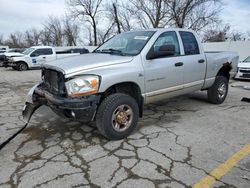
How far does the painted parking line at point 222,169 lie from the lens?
2797mm

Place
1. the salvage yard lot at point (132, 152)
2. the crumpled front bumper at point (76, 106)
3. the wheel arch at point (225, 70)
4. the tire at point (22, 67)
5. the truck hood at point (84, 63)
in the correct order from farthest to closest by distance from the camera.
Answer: the tire at point (22, 67) < the wheel arch at point (225, 70) < the truck hood at point (84, 63) < the crumpled front bumper at point (76, 106) < the salvage yard lot at point (132, 152)

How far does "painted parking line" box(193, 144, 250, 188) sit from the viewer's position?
2.80 meters

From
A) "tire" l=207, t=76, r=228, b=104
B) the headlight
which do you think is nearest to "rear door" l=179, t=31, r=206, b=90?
"tire" l=207, t=76, r=228, b=104

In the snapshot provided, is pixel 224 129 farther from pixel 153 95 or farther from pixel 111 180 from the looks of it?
pixel 111 180

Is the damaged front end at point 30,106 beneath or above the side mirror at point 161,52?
beneath

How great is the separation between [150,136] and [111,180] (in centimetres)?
147

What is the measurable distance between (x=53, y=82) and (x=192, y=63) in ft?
9.49

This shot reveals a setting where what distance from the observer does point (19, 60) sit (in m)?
17.1

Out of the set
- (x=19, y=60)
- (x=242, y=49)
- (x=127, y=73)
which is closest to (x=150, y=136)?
(x=127, y=73)

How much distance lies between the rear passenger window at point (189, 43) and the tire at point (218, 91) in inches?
46.6

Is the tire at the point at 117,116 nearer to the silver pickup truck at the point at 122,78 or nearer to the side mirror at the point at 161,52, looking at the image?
the silver pickup truck at the point at 122,78

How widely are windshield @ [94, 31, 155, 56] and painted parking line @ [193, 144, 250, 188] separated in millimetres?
2247

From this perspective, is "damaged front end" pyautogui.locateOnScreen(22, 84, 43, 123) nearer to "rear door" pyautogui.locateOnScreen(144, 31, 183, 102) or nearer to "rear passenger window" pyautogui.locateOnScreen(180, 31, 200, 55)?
"rear door" pyautogui.locateOnScreen(144, 31, 183, 102)

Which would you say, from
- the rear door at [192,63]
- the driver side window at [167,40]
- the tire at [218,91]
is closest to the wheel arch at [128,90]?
the driver side window at [167,40]
